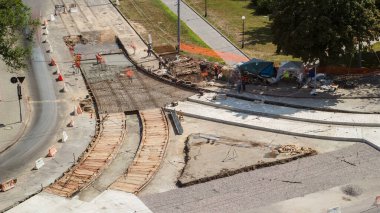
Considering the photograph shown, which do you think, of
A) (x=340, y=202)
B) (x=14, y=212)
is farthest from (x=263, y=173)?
(x=14, y=212)

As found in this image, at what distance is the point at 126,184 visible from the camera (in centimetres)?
3036

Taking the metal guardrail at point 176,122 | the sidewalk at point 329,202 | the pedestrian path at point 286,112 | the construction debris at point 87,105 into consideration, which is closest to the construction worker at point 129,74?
the construction debris at point 87,105

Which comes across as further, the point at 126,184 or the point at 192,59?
the point at 192,59

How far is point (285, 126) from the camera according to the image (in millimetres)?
36562

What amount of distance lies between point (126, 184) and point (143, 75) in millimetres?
16713

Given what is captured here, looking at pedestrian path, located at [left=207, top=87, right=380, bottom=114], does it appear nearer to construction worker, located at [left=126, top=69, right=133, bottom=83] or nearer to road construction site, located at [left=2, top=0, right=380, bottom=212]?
road construction site, located at [left=2, top=0, right=380, bottom=212]

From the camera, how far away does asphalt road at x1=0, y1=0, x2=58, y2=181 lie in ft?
108

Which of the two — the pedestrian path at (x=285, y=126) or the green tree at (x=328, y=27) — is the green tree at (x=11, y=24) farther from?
the green tree at (x=328, y=27)

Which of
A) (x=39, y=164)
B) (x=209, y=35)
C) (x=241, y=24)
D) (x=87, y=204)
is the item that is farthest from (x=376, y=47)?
(x=87, y=204)

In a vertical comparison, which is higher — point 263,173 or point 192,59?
point 192,59

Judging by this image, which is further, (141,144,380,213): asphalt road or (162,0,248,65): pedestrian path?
(162,0,248,65): pedestrian path

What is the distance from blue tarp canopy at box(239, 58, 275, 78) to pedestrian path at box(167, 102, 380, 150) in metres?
5.01

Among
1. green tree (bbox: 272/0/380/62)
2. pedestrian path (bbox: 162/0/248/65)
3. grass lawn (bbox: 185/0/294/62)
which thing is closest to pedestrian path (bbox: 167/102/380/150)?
green tree (bbox: 272/0/380/62)

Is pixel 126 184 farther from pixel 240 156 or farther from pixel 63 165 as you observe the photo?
pixel 240 156
